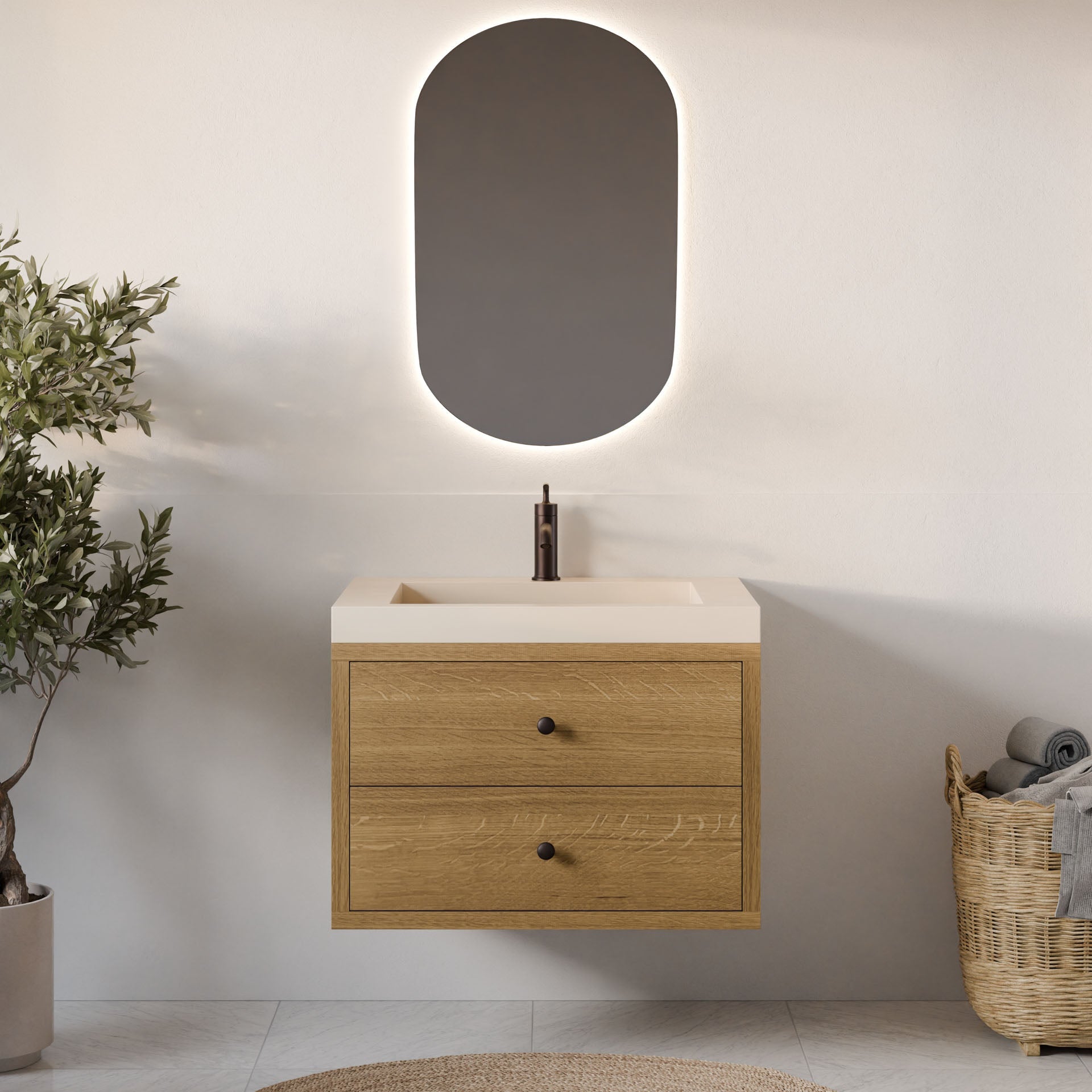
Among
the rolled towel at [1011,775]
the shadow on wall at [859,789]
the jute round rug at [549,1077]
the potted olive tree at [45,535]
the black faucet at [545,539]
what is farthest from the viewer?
the shadow on wall at [859,789]

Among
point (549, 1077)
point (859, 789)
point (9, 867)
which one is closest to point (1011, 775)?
point (859, 789)

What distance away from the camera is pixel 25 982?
7.31ft

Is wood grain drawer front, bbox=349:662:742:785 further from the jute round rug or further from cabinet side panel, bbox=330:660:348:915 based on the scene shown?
the jute round rug

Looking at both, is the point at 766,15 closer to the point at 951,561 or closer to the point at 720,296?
the point at 720,296

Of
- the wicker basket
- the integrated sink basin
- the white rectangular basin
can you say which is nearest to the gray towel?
the wicker basket

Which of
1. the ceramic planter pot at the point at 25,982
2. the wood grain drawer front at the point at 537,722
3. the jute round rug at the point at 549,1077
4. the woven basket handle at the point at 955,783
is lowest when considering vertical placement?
the jute round rug at the point at 549,1077

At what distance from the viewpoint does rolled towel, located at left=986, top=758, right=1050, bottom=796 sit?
7.52 feet

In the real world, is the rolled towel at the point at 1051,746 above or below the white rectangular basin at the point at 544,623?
below

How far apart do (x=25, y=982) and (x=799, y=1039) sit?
156cm

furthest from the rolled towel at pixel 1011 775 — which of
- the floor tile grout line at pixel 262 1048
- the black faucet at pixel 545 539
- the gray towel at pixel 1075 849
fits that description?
the floor tile grout line at pixel 262 1048

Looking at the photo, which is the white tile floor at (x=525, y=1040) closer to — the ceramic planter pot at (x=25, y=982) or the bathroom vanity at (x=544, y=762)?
the ceramic planter pot at (x=25, y=982)

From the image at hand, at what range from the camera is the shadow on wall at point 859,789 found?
2545mm

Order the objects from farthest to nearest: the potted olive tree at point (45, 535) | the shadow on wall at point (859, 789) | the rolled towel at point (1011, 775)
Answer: the shadow on wall at point (859, 789) → the rolled towel at point (1011, 775) → the potted olive tree at point (45, 535)

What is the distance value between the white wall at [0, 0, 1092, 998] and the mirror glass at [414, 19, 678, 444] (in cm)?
5
